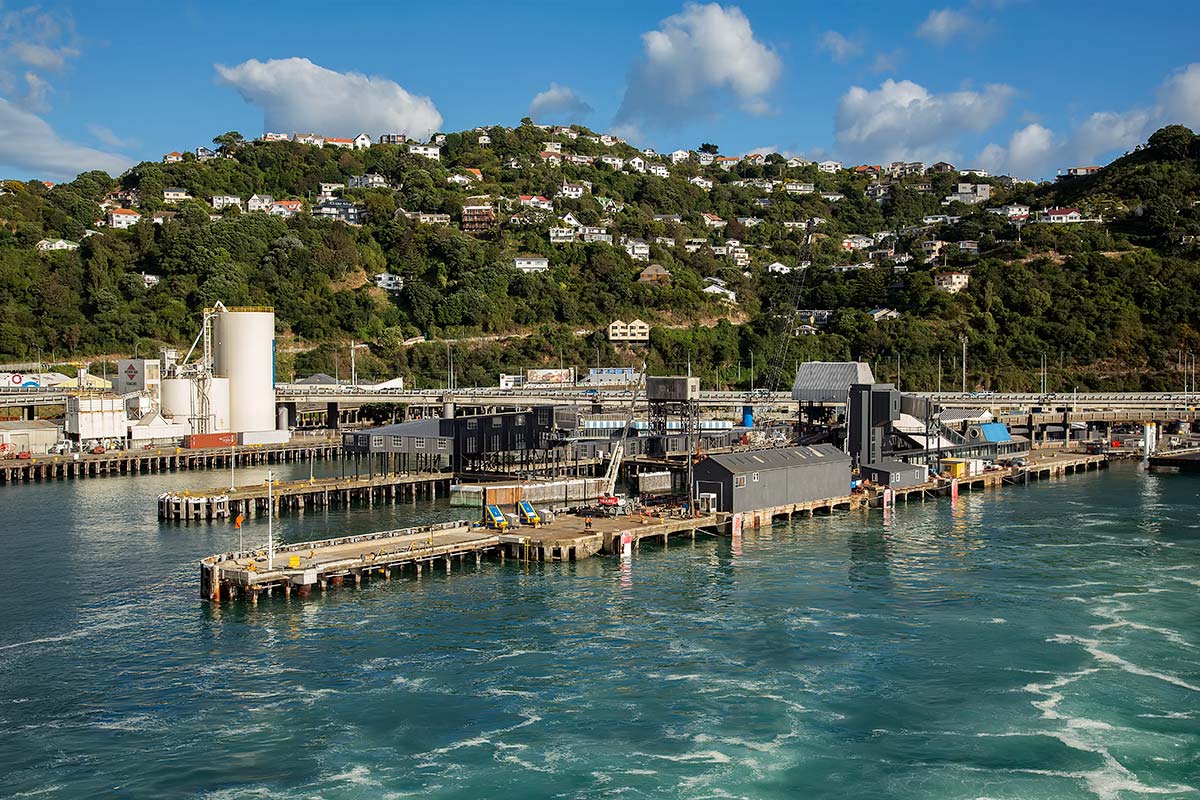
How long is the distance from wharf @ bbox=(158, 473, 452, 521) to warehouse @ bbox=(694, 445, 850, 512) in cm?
2129

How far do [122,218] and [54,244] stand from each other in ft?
54.5

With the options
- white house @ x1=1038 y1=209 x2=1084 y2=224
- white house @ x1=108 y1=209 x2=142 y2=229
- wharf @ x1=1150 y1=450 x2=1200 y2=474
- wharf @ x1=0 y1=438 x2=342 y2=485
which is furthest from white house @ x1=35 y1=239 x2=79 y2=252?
white house @ x1=1038 y1=209 x2=1084 y2=224

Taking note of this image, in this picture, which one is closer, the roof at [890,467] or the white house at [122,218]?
the roof at [890,467]

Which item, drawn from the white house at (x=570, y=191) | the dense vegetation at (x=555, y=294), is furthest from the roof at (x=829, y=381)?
the white house at (x=570, y=191)

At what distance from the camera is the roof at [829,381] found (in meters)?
75.0

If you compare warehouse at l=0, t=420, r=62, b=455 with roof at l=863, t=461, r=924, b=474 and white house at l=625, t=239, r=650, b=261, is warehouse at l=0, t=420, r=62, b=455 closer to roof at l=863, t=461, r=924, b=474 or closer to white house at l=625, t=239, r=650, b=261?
roof at l=863, t=461, r=924, b=474

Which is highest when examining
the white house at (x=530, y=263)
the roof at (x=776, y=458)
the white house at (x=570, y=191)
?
the white house at (x=570, y=191)

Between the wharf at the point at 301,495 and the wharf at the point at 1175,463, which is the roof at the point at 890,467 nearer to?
the wharf at the point at 1175,463

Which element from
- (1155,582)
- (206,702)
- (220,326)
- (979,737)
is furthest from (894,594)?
(220,326)

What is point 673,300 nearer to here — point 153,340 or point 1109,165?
point 153,340

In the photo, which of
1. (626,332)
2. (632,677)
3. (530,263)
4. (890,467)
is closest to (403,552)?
(632,677)

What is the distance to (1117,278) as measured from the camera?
140 metres

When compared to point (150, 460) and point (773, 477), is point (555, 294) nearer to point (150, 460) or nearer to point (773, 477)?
point (150, 460)

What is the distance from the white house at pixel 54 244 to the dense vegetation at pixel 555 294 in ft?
5.13
